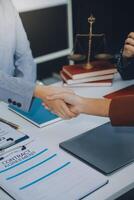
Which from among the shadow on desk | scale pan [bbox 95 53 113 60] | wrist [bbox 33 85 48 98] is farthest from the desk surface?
the shadow on desk

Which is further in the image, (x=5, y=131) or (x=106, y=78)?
(x=106, y=78)

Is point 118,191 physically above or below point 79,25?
below

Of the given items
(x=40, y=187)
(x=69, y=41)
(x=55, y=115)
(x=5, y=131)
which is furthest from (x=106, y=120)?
(x=69, y=41)

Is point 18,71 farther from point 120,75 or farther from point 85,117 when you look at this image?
point 85,117

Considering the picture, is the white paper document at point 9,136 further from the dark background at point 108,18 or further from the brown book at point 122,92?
the dark background at point 108,18

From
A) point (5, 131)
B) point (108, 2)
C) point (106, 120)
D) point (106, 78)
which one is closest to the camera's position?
point (5, 131)

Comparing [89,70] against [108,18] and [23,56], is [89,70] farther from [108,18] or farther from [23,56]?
[23,56]

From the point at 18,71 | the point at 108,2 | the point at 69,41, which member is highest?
the point at 108,2

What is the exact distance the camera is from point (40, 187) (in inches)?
44.5

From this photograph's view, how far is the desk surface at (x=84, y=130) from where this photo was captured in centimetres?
113

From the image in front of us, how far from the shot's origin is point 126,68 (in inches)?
78.0

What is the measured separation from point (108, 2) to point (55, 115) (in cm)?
89

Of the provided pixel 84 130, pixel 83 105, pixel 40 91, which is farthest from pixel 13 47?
pixel 84 130

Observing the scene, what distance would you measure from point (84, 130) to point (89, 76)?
0.53m
